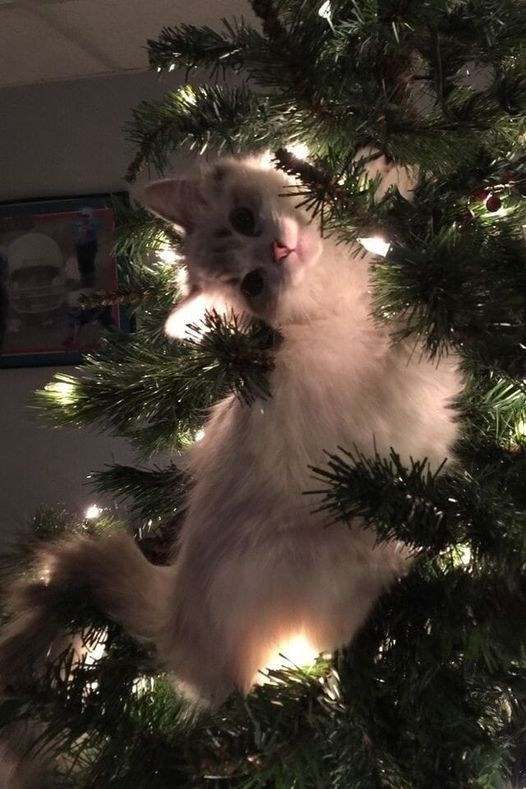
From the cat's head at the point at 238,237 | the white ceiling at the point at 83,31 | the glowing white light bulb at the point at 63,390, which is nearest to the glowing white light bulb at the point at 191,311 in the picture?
the cat's head at the point at 238,237

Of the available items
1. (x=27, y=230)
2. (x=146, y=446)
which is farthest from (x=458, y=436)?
(x=27, y=230)

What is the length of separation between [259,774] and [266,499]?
22 centimetres

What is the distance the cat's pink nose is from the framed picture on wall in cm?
152

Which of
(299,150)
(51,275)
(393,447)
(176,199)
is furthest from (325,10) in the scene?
(51,275)

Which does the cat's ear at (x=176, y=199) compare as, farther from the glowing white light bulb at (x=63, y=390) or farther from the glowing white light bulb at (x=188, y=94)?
the glowing white light bulb at (x=63, y=390)

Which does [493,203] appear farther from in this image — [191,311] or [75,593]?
[75,593]

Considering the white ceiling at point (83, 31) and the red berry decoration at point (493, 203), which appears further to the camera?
the white ceiling at point (83, 31)

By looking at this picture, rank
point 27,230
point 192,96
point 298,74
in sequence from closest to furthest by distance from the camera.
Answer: point 298,74 → point 192,96 → point 27,230

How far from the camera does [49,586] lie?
0.72 meters

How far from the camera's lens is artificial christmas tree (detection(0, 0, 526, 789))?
548mm

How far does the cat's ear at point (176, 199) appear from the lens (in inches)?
32.6

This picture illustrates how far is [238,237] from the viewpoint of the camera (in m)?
0.78

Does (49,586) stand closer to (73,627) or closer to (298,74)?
(73,627)

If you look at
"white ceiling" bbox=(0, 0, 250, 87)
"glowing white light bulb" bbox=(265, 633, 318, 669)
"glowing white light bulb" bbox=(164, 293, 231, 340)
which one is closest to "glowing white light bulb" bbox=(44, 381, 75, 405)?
"glowing white light bulb" bbox=(164, 293, 231, 340)
